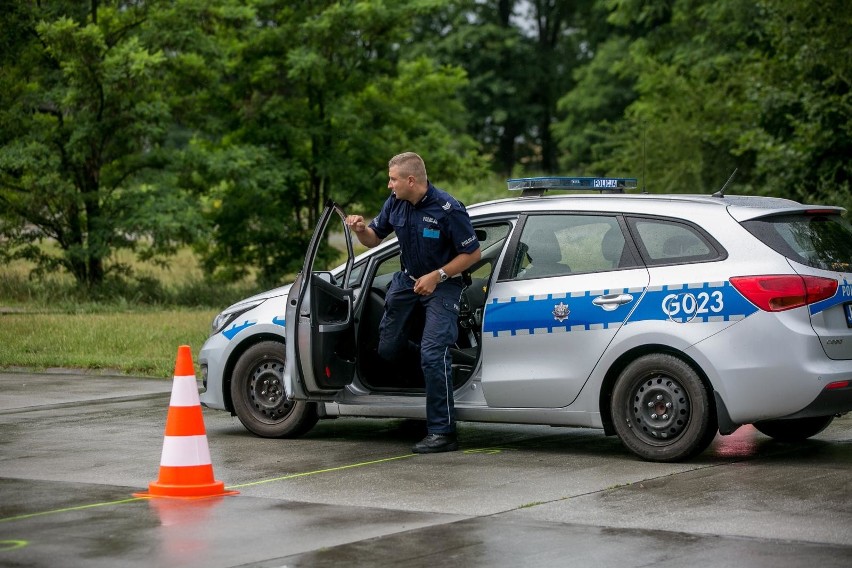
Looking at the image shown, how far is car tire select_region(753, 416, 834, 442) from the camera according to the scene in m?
9.17

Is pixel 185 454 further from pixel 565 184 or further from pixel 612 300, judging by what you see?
pixel 565 184

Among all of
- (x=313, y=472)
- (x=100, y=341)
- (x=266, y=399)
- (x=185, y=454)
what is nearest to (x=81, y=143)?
(x=100, y=341)

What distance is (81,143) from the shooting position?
24.9 metres

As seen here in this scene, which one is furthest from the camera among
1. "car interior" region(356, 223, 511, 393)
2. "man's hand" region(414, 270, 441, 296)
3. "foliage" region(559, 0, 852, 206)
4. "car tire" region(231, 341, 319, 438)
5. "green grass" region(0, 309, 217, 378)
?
"foliage" region(559, 0, 852, 206)

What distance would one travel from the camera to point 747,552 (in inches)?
233

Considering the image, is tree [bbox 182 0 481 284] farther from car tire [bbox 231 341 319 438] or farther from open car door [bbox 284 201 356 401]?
open car door [bbox 284 201 356 401]

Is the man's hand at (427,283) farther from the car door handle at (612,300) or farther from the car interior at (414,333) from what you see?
the car door handle at (612,300)

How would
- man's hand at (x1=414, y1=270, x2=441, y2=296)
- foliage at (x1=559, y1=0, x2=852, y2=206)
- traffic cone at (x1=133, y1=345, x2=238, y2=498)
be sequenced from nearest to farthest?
1. traffic cone at (x1=133, y1=345, x2=238, y2=498)
2. man's hand at (x1=414, y1=270, x2=441, y2=296)
3. foliage at (x1=559, y1=0, x2=852, y2=206)

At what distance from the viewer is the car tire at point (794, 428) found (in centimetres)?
917

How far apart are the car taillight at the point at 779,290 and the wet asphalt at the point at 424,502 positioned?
936 millimetres

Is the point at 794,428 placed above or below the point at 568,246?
below

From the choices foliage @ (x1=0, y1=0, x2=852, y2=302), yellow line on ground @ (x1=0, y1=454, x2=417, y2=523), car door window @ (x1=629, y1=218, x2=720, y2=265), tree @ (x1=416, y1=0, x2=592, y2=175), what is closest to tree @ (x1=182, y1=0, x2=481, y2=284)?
foliage @ (x1=0, y1=0, x2=852, y2=302)

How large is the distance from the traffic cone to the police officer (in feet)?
5.62

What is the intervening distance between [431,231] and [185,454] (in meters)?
2.27
